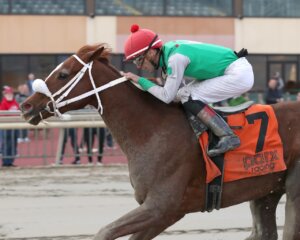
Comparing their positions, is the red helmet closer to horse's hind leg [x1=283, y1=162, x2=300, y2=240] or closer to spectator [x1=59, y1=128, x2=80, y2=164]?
horse's hind leg [x1=283, y1=162, x2=300, y2=240]

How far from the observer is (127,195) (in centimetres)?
1041

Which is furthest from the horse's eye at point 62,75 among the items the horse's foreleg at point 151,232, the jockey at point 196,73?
the horse's foreleg at point 151,232

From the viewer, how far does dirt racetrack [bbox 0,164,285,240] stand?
7832mm

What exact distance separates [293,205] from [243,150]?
673 mm

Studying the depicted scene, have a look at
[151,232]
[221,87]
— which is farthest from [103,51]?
[151,232]

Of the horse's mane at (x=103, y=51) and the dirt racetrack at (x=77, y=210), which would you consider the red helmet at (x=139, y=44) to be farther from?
the dirt racetrack at (x=77, y=210)

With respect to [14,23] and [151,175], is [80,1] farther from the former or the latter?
[151,175]

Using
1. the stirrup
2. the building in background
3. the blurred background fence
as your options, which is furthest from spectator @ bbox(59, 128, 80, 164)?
the building in background

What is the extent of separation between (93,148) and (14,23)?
45.2ft

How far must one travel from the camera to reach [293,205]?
5980 millimetres

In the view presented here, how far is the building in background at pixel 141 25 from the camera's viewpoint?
2678 cm

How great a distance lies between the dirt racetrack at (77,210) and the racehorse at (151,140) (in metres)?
1.75

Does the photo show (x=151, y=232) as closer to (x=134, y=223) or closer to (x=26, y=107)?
(x=134, y=223)

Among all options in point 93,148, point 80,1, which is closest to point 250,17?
point 80,1
